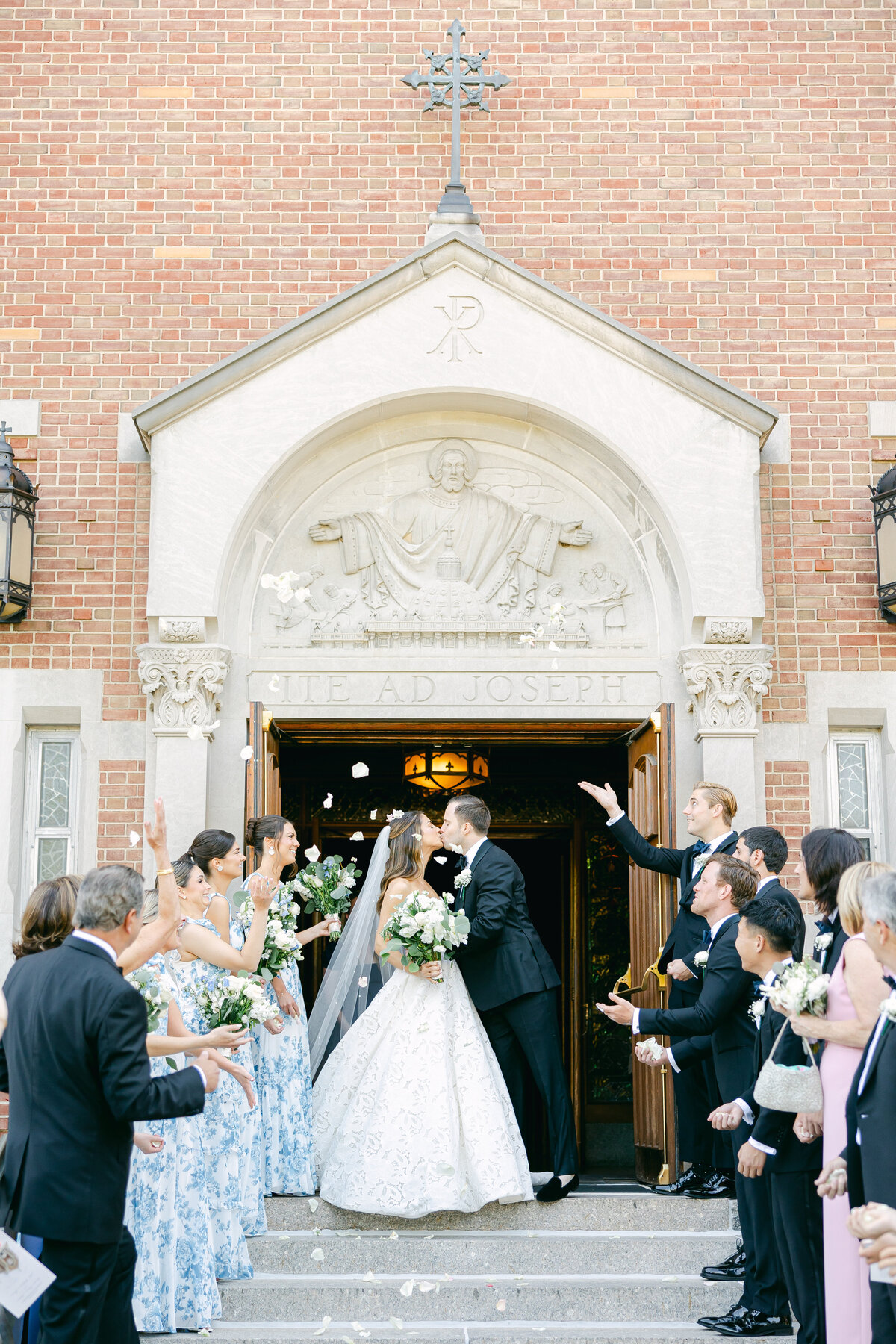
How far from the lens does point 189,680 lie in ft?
27.8

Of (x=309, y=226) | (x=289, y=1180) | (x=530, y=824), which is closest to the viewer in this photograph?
(x=289, y=1180)

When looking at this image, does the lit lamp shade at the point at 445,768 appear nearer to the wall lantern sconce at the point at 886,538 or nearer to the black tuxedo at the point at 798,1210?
the wall lantern sconce at the point at 886,538

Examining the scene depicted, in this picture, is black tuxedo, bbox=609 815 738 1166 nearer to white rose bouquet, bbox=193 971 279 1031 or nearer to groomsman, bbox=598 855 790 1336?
groomsman, bbox=598 855 790 1336

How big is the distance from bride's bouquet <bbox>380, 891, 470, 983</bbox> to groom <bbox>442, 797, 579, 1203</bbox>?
11.3 inches

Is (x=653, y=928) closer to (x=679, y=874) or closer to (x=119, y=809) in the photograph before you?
(x=679, y=874)

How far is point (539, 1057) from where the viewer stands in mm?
7266

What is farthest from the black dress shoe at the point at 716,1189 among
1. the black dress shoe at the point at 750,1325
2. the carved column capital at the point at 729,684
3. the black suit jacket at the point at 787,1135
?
the carved column capital at the point at 729,684

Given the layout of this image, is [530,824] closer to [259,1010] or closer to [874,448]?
[874,448]

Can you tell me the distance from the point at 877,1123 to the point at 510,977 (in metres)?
3.40

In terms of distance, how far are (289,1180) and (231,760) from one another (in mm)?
2518

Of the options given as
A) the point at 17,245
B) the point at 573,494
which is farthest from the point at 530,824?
the point at 17,245

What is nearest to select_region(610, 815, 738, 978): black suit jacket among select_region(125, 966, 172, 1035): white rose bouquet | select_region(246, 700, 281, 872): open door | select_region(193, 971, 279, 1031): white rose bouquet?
select_region(246, 700, 281, 872): open door

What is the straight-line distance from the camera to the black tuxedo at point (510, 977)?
7.30 meters

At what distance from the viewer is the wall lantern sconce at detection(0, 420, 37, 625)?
854 centimetres
